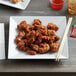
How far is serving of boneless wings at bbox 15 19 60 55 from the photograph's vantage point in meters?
1.30

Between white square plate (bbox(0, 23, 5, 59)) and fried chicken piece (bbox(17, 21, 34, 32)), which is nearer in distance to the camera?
white square plate (bbox(0, 23, 5, 59))

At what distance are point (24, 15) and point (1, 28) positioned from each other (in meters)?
0.20

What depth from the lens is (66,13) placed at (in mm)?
1608

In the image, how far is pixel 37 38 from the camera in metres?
1.34

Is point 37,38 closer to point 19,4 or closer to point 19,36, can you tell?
point 19,36

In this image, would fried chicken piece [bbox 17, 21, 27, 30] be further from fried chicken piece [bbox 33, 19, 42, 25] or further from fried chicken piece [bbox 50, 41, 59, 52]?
fried chicken piece [bbox 50, 41, 59, 52]

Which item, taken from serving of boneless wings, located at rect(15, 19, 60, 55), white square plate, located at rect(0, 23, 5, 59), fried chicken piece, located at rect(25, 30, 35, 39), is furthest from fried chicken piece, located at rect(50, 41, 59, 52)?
white square plate, located at rect(0, 23, 5, 59)

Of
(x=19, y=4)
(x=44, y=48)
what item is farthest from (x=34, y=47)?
(x=19, y=4)

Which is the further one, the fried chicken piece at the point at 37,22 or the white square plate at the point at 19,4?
the white square plate at the point at 19,4

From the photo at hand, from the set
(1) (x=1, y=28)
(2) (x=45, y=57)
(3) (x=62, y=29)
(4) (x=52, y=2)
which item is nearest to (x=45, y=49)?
(2) (x=45, y=57)

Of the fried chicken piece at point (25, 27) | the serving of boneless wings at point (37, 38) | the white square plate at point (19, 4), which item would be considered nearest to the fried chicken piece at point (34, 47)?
the serving of boneless wings at point (37, 38)

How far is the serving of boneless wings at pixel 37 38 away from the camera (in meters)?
1.30

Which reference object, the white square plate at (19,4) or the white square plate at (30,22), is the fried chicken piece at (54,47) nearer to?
the white square plate at (30,22)

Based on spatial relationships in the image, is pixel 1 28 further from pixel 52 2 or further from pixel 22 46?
pixel 52 2
